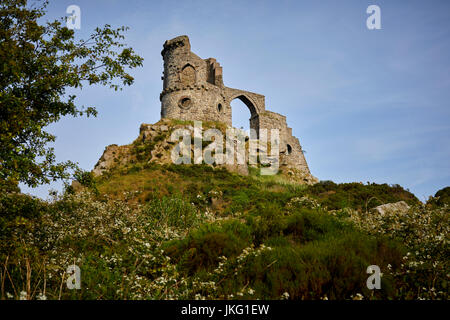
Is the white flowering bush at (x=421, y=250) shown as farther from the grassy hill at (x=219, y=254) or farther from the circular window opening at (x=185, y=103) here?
the circular window opening at (x=185, y=103)

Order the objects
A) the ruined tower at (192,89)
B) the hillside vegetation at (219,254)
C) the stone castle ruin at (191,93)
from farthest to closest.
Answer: the ruined tower at (192,89) < the stone castle ruin at (191,93) < the hillside vegetation at (219,254)

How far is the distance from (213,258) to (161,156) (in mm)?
21272

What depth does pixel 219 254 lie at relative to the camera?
646 centimetres

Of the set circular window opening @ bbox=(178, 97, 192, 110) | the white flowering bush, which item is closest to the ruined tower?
circular window opening @ bbox=(178, 97, 192, 110)

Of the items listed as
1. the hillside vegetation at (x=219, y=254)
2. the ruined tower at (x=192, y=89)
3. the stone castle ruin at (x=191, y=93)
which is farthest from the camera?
the ruined tower at (x=192, y=89)

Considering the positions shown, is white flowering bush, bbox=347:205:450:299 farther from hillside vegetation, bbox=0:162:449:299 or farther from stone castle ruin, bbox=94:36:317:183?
stone castle ruin, bbox=94:36:317:183

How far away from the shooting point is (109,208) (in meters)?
11.2

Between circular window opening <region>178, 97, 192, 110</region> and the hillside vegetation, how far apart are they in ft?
73.5

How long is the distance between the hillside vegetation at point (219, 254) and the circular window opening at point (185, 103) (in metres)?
22.4

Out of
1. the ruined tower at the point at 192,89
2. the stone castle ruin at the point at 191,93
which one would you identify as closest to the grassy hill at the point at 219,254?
the stone castle ruin at the point at 191,93

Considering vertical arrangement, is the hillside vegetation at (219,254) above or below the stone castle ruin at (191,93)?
below

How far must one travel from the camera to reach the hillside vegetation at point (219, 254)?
4762 mm

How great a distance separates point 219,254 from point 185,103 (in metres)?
28.2

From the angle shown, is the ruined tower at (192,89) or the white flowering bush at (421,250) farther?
the ruined tower at (192,89)
